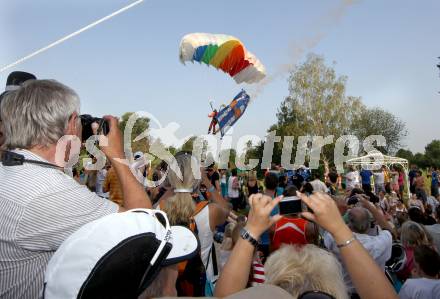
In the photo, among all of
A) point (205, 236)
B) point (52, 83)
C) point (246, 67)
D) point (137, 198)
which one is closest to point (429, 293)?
point (205, 236)

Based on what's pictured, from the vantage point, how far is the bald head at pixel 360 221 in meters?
3.67

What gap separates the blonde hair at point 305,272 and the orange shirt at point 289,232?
2151 millimetres

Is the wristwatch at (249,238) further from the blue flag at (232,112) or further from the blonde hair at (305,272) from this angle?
the blue flag at (232,112)

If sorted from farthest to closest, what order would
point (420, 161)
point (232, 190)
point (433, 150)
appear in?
point (433, 150) → point (420, 161) → point (232, 190)

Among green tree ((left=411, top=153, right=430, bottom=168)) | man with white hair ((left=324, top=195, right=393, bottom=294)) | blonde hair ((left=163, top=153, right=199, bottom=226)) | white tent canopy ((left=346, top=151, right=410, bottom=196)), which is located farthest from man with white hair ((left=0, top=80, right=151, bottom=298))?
green tree ((left=411, top=153, right=430, bottom=168))

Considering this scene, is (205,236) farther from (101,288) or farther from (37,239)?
(101,288)

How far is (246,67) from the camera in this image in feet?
47.1

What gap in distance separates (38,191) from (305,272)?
48.1 inches

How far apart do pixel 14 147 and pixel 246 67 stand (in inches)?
517

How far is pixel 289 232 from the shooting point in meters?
4.09

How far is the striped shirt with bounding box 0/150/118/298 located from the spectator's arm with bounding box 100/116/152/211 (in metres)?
0.26

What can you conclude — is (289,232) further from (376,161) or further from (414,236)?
(376,161)

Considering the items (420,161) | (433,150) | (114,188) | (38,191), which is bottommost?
(420,161)

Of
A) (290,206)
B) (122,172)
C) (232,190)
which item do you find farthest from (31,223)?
(232,190)
